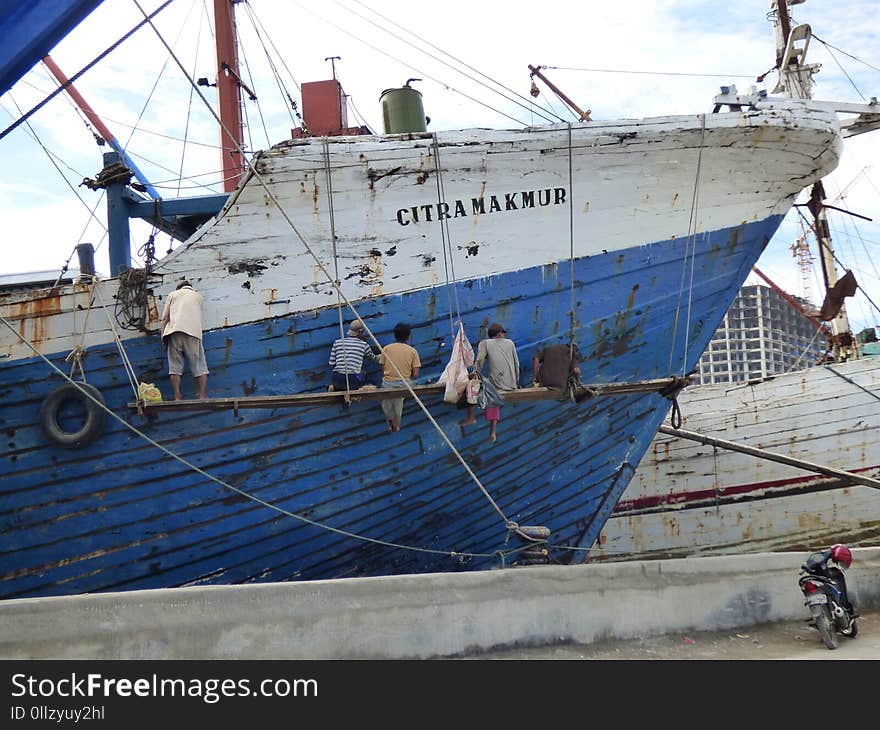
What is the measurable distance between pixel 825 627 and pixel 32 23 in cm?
559

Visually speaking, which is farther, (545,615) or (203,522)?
(203,522)

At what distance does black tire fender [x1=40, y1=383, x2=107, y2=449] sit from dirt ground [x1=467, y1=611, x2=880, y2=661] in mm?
3944

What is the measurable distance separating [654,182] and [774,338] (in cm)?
5935

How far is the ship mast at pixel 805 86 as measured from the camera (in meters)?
17.1

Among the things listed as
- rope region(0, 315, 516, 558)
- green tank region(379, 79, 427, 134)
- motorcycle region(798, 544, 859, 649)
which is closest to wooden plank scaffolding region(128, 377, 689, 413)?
rope region(0, 315, 516, 558)

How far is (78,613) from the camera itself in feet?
12.5

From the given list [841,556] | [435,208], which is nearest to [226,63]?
[435,208]

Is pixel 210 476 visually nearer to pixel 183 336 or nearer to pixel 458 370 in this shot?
pixel 183 336

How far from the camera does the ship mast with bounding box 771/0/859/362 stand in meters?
17.1

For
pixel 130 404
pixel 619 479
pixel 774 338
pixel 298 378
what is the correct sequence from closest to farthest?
pixel 130 404 → pixel 298 378 → pixel 619 479 → pixel 774 338
